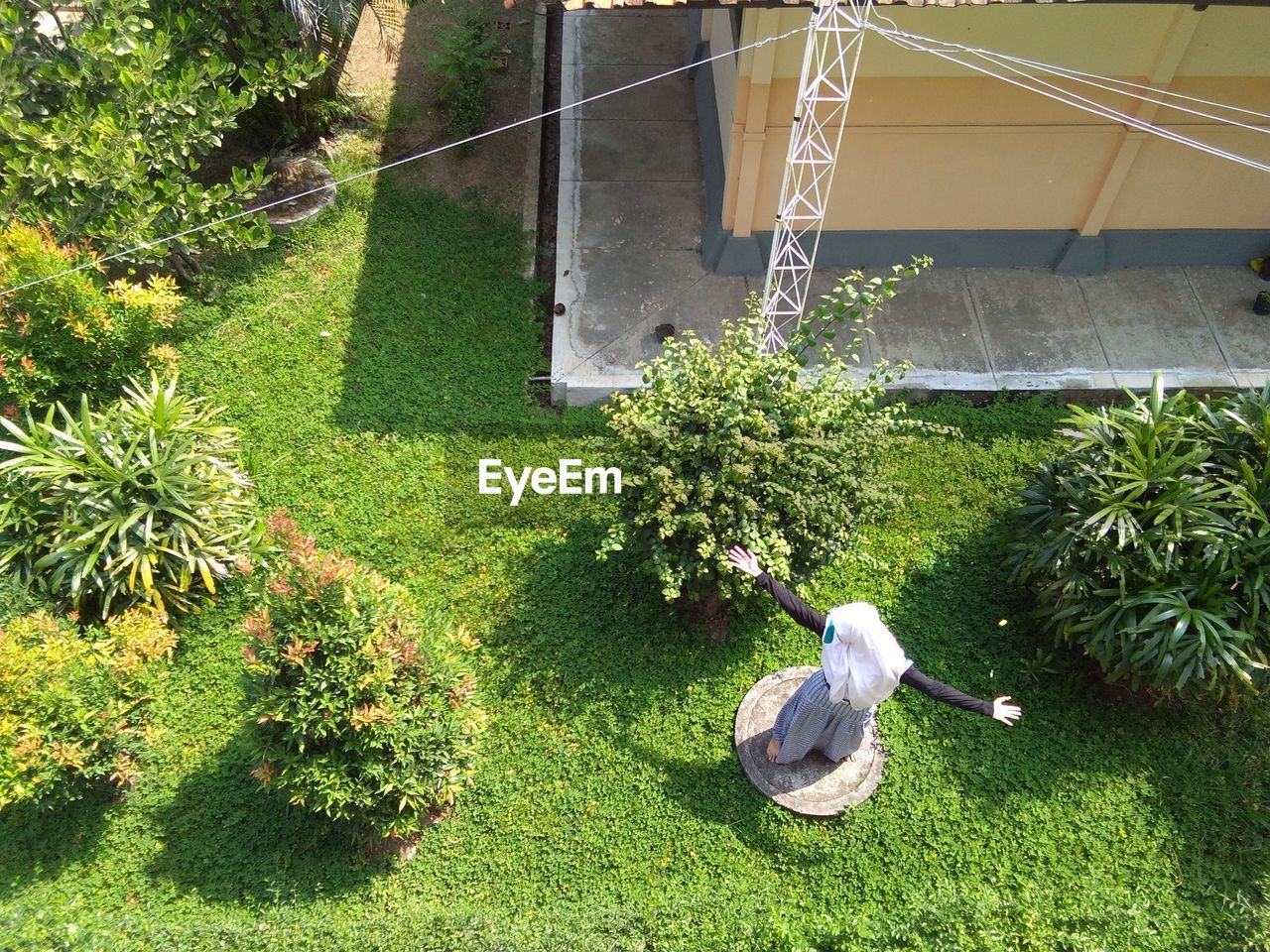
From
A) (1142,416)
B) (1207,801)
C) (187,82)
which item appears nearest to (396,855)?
(1207,801)

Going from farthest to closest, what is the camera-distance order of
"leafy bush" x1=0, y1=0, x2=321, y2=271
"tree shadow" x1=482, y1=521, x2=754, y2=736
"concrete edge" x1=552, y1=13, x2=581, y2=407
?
"concrete edge" x1=552, y1=13, x2=581, y2=407 < "leafy bush" x1=0, y1=0, x2=321, y2=271 < "tree shadow" x1=482, y1=521, x2=754, y2=736

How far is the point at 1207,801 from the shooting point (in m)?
5.23

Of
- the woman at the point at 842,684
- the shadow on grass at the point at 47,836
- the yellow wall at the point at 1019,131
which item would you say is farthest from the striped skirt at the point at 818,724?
the yellow wall at the point at 1019,131

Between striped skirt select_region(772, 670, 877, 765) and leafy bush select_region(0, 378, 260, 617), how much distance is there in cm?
346

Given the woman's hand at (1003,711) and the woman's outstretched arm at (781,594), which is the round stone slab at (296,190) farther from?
the woman's hand at (1003,711)

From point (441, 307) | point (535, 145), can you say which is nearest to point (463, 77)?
point (535, 145)

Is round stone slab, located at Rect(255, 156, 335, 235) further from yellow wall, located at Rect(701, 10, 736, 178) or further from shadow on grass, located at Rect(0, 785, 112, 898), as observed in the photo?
shadow on grass, located at Rect(0, 785, 112, 898)

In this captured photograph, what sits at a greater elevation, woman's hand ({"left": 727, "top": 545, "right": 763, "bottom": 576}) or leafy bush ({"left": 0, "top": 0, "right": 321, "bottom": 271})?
leafy bush ({"left": 0, "top": 0, "right": 321, "bottom": 271})

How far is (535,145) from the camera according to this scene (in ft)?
28.7

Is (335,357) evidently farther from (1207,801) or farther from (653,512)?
(1207,801)

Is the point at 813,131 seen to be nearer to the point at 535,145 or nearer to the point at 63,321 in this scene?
the point at 535,145

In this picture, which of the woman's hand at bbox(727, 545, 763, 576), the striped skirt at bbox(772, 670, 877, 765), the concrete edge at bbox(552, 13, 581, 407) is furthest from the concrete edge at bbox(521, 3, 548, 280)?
the striped skirt at bbox(772, 670, 877, 765)

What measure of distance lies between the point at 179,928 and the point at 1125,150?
26.3 ft

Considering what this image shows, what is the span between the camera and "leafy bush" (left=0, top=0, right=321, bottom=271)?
20.8 ft
